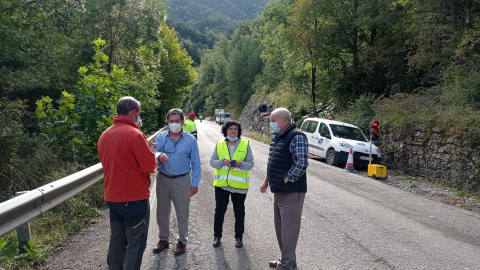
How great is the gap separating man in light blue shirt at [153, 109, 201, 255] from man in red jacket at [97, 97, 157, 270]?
1089 millimetres

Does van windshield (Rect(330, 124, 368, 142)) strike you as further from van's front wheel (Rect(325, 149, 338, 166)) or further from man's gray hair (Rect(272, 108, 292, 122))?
man's gray hair (Rect(272, 108, 292, 122))

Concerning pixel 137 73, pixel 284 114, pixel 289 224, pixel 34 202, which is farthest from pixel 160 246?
pixel 137 73

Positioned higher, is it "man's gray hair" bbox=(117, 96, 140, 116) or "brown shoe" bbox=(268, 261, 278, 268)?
"man's gray hair" bbox=(117, 96, 140, 116)

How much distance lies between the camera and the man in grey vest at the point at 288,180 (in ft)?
13.4

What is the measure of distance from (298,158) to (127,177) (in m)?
1.82

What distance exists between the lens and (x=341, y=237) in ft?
18.1

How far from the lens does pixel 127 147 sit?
3.37m

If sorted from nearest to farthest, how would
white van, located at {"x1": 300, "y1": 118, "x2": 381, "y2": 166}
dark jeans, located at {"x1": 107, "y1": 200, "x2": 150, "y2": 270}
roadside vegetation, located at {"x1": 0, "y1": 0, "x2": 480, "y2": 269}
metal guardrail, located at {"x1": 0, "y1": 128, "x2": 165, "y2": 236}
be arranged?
metal guardrail, located at {"x1": 0, "y1": 128, "x2": 165, "y2": 236} < dark jeans, located at {"x1": 107, "y1": 200, "x2": 150, "y2": 270} < roadside vegetation, located at {"x1": 0, "y1": 0, "x2": 480, "y2": 269} < white van, located at {"x1": 300, "y1": 118, "x2": 381, "y2": 166}

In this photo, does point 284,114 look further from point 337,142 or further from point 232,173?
point 337,142

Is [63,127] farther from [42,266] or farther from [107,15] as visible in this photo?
[107,15]

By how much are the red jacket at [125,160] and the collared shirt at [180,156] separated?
44.7 inches

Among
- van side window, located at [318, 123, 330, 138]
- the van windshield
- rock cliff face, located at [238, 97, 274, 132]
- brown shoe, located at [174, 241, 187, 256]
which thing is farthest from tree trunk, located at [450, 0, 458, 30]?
rock cliff face, located at [238, 97, 274, 132]

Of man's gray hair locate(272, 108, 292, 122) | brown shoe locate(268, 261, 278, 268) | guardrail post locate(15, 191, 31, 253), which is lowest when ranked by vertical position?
brown shoe locate(268, 261, 278, 268)

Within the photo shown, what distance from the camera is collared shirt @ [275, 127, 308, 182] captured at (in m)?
4.03
